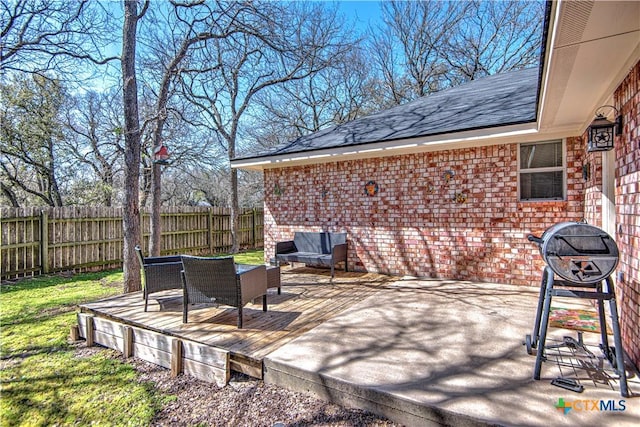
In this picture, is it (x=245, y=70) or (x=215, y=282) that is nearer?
(x=215, y=282)

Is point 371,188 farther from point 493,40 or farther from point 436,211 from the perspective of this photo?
point 493,40

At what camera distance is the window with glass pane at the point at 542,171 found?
5.45 metres

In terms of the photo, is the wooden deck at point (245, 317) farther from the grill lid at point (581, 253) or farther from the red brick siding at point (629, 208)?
the red brick siding at point (629, 208)

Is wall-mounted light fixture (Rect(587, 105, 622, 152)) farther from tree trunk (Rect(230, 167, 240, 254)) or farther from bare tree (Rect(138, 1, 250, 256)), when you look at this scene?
tree trunk (Rect(230, 167, 240, 254))

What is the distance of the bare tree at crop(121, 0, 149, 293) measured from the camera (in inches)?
237

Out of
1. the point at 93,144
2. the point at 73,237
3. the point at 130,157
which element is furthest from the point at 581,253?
the point at 93,144

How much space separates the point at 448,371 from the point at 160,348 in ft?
9.80

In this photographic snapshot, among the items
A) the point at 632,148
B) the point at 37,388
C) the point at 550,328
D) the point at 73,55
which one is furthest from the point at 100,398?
the point at 73,55

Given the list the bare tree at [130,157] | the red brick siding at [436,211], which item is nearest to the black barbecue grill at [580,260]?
the red brick siding at [436,211]

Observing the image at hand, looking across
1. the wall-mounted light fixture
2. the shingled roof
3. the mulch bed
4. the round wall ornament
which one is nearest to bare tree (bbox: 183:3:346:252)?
the shingled roof

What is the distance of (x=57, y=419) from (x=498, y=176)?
6.67 metres

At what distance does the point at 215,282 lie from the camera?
3834 millimetres

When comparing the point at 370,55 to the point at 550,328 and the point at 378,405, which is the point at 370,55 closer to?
the point at 550,328

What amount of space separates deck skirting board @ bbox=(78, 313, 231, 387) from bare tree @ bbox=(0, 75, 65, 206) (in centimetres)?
934
